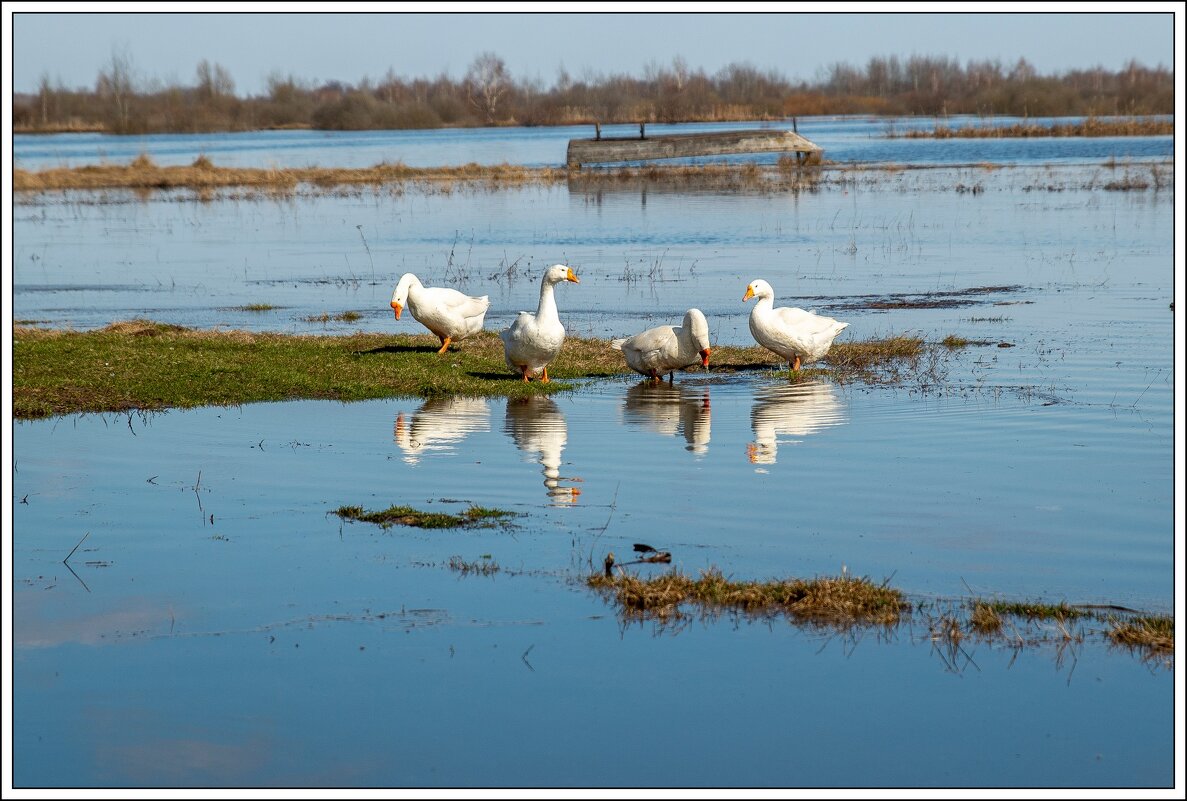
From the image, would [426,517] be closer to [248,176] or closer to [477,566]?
[477,566]

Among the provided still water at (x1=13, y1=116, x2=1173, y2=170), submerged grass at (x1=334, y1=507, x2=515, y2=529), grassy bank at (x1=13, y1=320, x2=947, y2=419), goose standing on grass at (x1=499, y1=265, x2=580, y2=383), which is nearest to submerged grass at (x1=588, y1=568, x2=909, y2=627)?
submerged grass at (x1=334, y1=507, x2=515, y2=529)

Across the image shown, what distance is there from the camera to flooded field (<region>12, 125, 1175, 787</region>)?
237 inches

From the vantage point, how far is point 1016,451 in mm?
11430

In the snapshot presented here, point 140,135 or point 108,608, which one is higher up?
point 140,135

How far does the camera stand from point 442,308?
16375 mm

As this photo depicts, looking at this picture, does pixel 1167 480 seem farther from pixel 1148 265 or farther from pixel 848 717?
pixel 1148 265

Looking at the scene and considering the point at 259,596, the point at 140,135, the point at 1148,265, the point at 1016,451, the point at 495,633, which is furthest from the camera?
the point at 140,135

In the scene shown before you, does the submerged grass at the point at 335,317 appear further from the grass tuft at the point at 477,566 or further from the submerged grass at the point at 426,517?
the grass tuft at the point at 477,566

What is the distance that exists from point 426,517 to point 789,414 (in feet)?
16.1

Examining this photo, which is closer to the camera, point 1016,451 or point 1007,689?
point 1007,689

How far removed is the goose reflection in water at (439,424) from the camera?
1191cm

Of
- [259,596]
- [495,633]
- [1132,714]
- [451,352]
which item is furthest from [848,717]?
[451,352]

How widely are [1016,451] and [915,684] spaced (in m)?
5.30

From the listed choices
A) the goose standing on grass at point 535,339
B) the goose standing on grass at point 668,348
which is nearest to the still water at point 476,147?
the goose standing on grass at point 668,348
